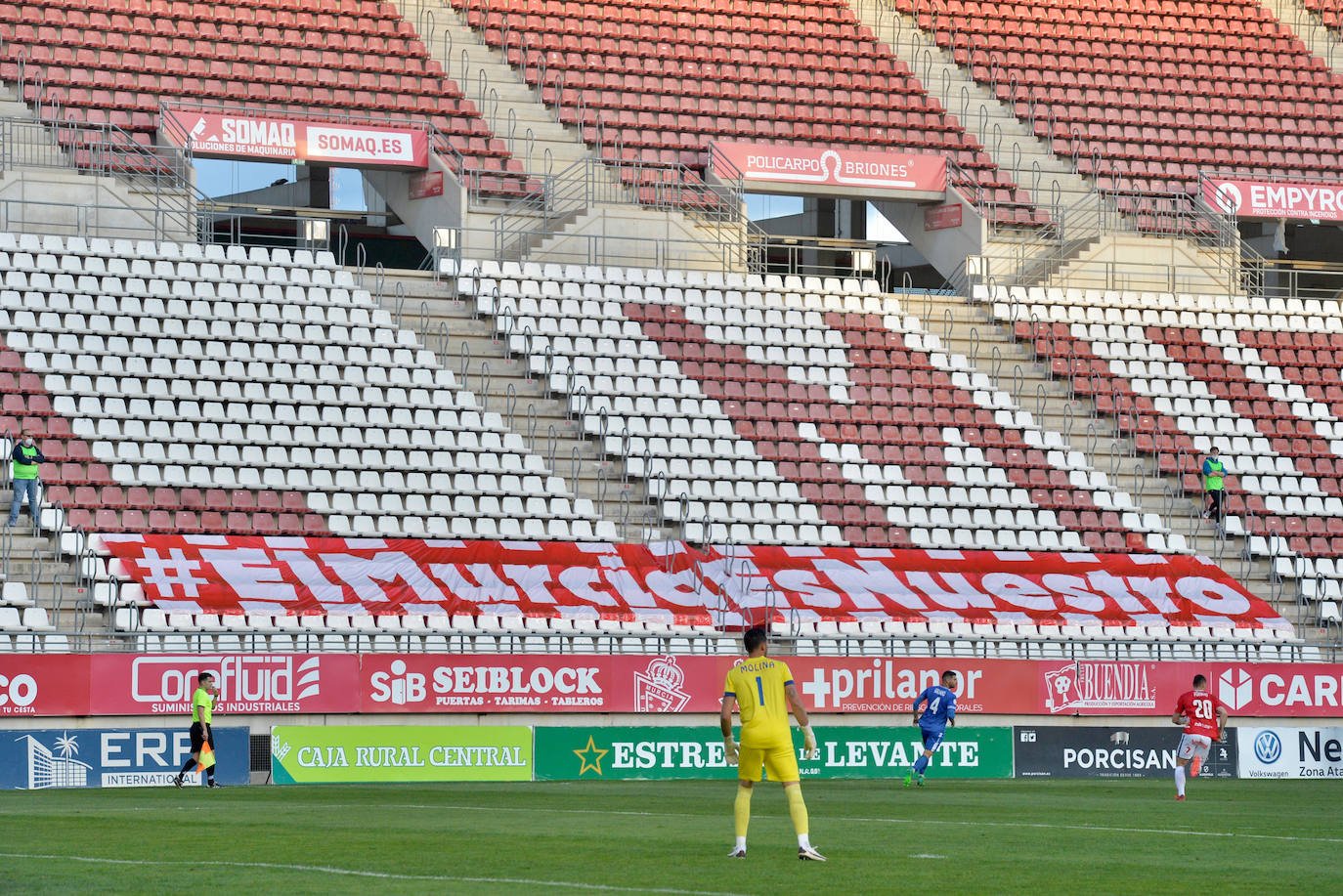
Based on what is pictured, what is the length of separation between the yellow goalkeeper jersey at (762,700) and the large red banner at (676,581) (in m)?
14.1

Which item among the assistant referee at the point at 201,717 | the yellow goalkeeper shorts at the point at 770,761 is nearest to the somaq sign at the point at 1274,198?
the assistant referee at the point at 201,717

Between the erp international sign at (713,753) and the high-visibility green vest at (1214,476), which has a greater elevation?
the high-visibility green vest at (1214,476)

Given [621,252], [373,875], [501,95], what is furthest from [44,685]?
[501,95]

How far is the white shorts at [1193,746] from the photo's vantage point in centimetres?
2241

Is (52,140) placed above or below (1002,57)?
below

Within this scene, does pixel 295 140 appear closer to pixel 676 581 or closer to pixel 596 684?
pixel 676 581

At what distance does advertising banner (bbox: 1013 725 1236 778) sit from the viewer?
2667 cm

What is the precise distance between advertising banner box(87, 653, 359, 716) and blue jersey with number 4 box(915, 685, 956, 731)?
6877mm

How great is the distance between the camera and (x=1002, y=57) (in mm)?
44719

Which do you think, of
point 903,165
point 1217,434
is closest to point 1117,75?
point 903,165

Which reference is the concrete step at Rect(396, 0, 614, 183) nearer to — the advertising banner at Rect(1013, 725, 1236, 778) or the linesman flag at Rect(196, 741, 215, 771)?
the advertising banner at Rect(1013, 725, 1236, 778)

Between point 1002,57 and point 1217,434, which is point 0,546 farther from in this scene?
point 1002,57

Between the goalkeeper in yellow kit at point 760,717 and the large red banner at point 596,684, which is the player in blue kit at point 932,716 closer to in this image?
the large red banner at point 596,684

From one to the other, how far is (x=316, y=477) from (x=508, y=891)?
62.5 ft
